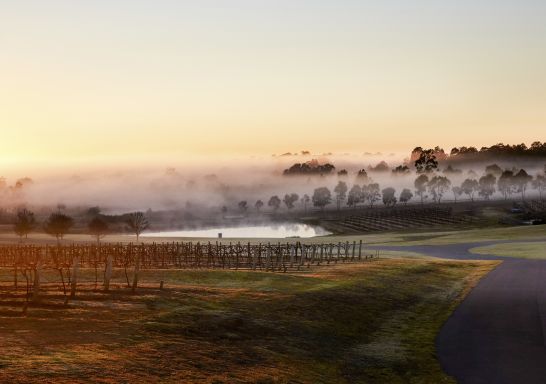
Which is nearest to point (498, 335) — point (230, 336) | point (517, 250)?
point (230, 336)

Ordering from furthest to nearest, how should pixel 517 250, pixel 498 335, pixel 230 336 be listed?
1. pixel 517 250
2. pixel 498 335
3. pixel 230 336

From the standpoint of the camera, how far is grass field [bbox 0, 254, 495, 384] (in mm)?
28219

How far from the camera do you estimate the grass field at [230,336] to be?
2822 centimetres

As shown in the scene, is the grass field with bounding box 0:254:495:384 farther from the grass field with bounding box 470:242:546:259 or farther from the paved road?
the grass field with bounding box 470:242:546:259

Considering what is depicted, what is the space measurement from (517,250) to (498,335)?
259 ft

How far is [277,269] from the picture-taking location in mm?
74438

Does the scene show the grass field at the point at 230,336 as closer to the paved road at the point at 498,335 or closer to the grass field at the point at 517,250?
the paved road at the point at 498,335

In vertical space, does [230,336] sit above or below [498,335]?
above

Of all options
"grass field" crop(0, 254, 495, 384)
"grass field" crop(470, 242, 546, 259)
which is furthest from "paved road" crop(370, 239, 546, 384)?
"grass field" crop(470, 242, 546, 259)

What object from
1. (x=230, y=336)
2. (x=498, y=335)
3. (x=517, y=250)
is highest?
(x=230, y=336)

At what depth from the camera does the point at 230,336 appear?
36.1m

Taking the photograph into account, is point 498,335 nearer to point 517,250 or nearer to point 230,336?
point 230,336

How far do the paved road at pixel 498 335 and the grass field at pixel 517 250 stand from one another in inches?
1472

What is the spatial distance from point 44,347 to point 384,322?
1046 inches
